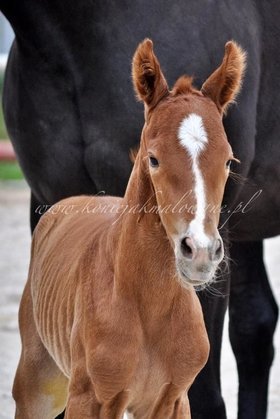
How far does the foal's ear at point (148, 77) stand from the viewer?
323cm

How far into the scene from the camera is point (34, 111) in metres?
4.25

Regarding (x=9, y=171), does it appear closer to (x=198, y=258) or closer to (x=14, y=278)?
(x=14, y=278)

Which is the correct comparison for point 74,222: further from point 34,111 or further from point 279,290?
point 279,290

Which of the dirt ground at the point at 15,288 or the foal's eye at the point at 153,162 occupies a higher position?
the foal's eye at the point at 153,162

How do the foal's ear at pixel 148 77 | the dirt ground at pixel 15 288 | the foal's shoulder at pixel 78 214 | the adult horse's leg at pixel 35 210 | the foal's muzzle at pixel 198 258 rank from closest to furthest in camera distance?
the foal's muzzle at pixel 198 258 → the foal's ear at pixel 148 77 → the foal's shoulder at pixel 78 214 → the adult horse's leg at pixel 35 210 → the dirt ground at pixel 15 288

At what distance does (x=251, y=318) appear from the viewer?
505cm

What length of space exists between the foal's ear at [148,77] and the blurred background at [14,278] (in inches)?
85.0

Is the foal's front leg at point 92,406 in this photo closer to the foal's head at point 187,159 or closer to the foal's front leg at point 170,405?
the foal's front leg at point 170,405

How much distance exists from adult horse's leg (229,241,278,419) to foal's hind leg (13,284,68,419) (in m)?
1.27

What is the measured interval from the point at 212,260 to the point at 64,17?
1496mm

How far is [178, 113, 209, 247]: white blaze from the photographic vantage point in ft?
9.70

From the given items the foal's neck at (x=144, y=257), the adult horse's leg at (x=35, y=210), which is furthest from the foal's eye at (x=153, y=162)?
the adult horse's leg at (x=35, y=210)

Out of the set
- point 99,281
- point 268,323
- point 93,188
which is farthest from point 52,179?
point 268,323

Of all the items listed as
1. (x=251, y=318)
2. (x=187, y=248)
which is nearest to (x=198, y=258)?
(x=187, y=248)
